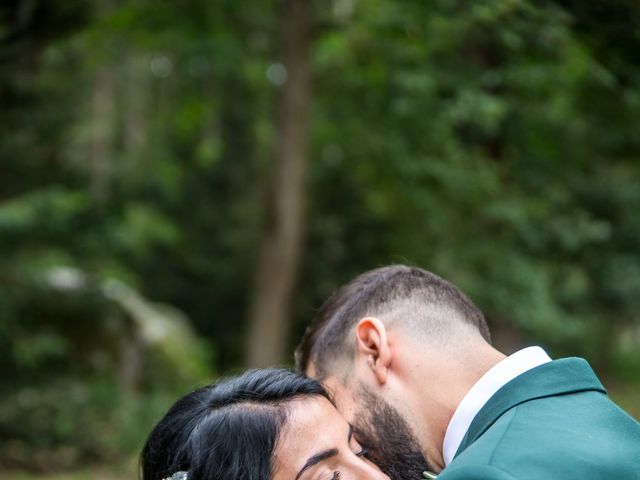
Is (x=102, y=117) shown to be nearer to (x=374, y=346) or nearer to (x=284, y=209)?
(x=284, y=209)

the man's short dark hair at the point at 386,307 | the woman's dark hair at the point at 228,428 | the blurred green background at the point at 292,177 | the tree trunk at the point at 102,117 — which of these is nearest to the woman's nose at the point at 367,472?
the woman's dark hair at the point at 228,428

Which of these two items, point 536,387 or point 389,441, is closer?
point 536,387

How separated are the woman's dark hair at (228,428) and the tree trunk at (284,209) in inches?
355

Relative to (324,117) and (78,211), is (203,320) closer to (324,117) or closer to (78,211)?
(324,117)

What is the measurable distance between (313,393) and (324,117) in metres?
11.9

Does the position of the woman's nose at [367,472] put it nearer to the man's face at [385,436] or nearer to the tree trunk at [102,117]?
the man's face at [385,436]

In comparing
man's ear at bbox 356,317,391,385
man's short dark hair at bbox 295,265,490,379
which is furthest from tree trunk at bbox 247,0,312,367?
man's ear at bbox 356,317,391,385

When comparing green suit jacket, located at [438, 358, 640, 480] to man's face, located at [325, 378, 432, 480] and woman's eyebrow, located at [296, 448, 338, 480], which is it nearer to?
man's face, located at [325, 378, 432, 480]

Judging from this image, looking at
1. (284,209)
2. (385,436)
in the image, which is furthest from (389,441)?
(284,209)

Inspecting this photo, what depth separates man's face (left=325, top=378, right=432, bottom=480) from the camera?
2.70 metres

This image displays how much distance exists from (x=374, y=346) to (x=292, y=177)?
9.17 metres

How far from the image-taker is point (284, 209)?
11797 mm

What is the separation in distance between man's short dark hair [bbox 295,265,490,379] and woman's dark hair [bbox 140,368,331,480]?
0.31 m

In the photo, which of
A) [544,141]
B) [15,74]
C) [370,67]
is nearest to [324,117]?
[370,67]
